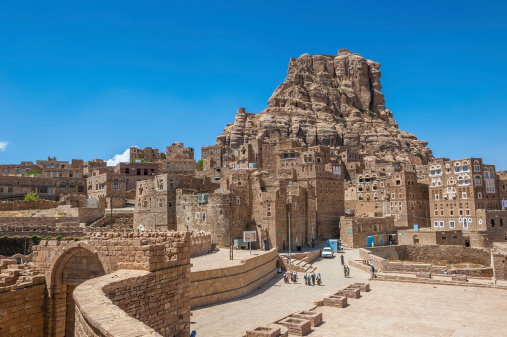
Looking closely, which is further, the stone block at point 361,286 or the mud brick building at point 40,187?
the mud brick building at point 40,187

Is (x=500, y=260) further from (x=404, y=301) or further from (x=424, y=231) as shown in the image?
(x=424, y=231)

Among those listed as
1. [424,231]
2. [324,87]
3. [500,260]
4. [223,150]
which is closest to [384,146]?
[324,87]

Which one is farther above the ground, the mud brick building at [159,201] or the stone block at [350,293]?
the mud brick building at [159,201]

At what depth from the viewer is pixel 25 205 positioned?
54531mm

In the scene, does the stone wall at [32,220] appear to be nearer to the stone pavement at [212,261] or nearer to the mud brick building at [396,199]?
the stone pavement at [212,261]

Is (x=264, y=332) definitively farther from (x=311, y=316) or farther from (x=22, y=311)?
(x=22, y=311)

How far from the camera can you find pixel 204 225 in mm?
45531

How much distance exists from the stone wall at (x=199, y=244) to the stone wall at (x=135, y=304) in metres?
19.2

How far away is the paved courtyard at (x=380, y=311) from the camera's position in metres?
21.9

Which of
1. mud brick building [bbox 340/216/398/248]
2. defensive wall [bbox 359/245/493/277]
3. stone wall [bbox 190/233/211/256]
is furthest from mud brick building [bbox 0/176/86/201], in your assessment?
defensive wall [bbox 359/245/493/277]

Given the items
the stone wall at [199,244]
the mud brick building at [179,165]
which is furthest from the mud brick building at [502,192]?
the mud brick building at [179,165]

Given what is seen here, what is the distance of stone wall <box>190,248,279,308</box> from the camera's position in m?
25.2

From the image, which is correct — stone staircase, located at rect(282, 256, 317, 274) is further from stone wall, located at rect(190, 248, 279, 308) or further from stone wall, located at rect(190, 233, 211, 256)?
stone wall, located at rect(190, 233, 211, 256)

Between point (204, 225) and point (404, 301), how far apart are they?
23204 mm
